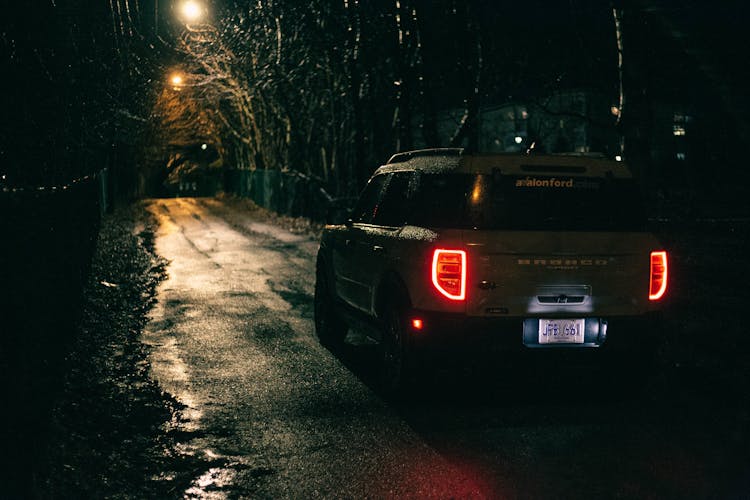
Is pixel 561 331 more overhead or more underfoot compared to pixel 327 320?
more overhead

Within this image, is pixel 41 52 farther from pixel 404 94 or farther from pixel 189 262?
pixel 404 94

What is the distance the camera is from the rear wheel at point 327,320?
9.83m

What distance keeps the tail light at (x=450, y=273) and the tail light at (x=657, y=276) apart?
5.07 feet

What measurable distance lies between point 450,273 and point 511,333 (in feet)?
2.14

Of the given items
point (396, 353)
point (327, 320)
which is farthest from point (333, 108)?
point (396, 353)

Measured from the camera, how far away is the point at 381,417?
6.83 metres

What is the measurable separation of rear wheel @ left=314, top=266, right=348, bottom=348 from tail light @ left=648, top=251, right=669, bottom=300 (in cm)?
372

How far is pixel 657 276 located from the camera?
276 inches

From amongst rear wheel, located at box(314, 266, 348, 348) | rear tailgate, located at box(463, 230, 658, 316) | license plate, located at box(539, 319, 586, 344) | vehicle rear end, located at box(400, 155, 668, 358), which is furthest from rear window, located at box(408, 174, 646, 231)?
rear wheel, located at box(314, 266, 348, 348)

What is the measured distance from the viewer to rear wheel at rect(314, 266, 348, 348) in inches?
387

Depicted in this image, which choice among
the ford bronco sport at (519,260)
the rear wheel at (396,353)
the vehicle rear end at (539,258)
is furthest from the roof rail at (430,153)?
the rear wheel at (396,353)

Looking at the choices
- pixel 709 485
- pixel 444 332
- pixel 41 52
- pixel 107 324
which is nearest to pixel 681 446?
pixel 709 485

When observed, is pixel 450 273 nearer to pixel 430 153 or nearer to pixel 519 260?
pixel 519 260

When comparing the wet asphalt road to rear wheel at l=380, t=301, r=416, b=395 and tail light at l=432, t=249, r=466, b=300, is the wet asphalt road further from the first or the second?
tail light at l=432, t=249, r=466, b=300
